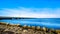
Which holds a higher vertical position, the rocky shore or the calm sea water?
the calm sea water

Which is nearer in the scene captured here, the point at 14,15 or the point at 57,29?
the point at 57,29

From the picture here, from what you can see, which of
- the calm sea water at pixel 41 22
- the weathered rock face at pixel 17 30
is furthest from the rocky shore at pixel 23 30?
the calm sea water at pixel 41 22

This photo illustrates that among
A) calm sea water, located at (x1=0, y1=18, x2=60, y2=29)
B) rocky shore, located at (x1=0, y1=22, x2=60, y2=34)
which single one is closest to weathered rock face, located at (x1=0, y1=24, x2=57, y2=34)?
rocky shore, located at (x1=0, y1=22, x2=60, y2=34)

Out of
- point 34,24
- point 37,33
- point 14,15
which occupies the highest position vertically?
point 14,15

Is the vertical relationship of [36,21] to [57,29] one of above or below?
above

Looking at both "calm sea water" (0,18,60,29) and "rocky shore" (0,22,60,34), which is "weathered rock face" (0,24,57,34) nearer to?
"rocky shore" (0,22,60,34)

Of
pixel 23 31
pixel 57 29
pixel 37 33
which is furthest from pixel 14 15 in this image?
pixel 57 29

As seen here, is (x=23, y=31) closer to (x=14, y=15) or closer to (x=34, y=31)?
(x=34, y=31)

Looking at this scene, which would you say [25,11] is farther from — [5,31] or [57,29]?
[57,29]

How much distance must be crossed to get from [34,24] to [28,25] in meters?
0.15

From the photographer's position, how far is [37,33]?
8.98ft

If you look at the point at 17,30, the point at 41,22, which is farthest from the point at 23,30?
the point at 41,22

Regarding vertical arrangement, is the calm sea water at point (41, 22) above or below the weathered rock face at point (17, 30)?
above

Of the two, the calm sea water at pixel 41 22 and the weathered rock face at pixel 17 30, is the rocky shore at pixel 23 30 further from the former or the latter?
the calm sea water at pixel 41 22
